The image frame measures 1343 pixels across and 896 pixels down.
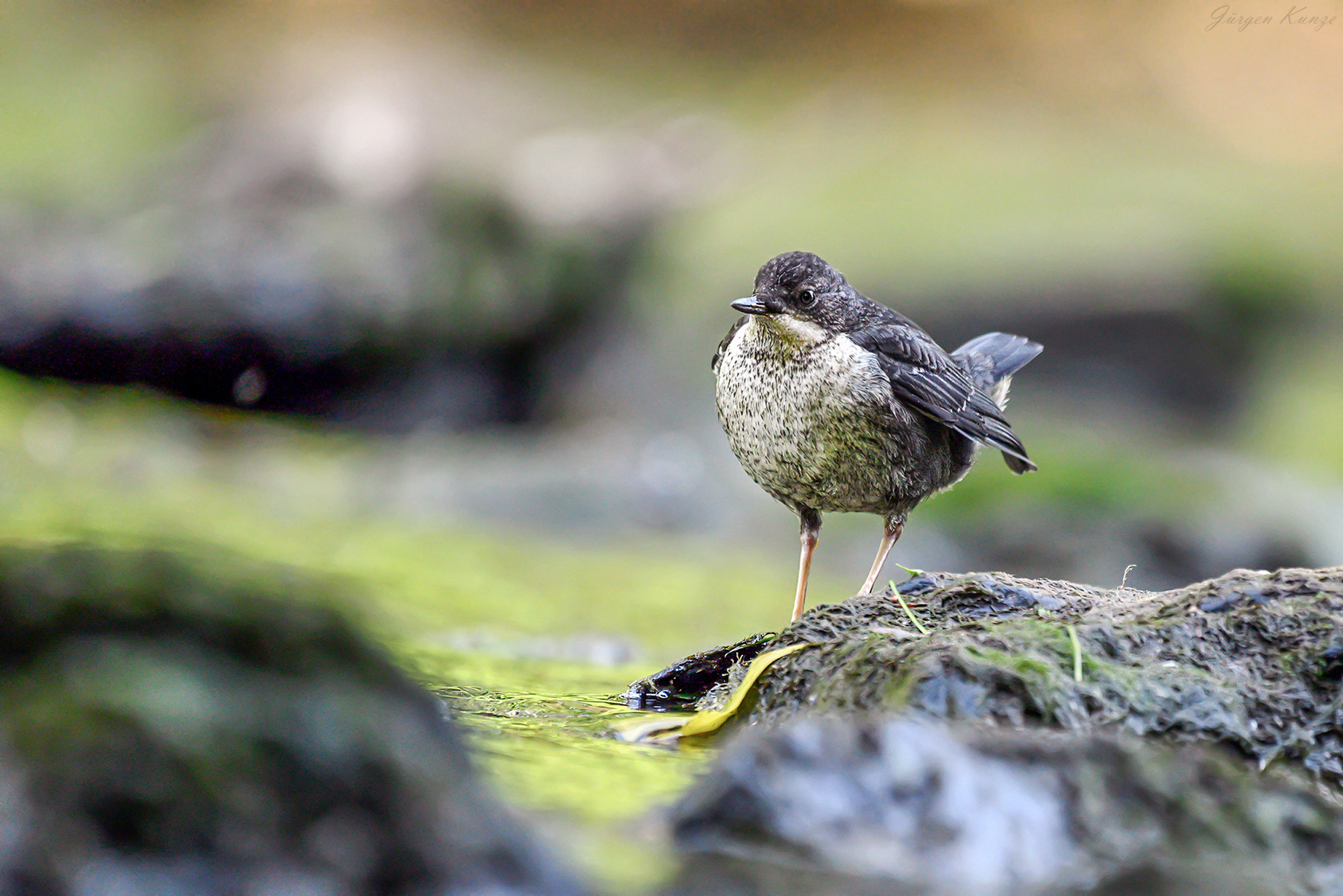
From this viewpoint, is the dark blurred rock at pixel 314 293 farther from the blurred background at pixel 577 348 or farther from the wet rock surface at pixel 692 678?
the wet rock surface at pixel 692 678

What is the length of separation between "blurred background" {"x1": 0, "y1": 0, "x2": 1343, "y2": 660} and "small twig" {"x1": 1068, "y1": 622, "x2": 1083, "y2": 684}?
313 centimetres

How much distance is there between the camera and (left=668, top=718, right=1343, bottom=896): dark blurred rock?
239cm

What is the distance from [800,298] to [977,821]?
278 cm

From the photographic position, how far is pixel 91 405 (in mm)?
9953

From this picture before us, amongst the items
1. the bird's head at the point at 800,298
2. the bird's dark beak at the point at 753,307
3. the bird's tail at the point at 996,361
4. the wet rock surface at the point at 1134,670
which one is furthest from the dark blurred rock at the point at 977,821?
the bird's tail at the point at 996,361

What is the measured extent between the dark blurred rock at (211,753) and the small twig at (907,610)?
1.65 meters

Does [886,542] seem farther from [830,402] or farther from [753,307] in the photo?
[753,307]

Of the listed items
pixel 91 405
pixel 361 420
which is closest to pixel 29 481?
pixel 91 405

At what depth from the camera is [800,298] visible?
4930mm

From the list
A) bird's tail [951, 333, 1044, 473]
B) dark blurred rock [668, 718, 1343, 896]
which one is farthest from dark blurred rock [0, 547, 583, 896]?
bird's tail [951, 333, 1044, 473]

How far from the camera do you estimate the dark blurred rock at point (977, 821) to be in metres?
2.39

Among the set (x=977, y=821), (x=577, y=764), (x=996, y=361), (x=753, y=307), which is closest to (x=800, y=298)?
(x=753, y=307)

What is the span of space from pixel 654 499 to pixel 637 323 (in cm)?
308

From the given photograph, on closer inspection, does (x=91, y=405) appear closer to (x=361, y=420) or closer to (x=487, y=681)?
(x=361, y=420)
